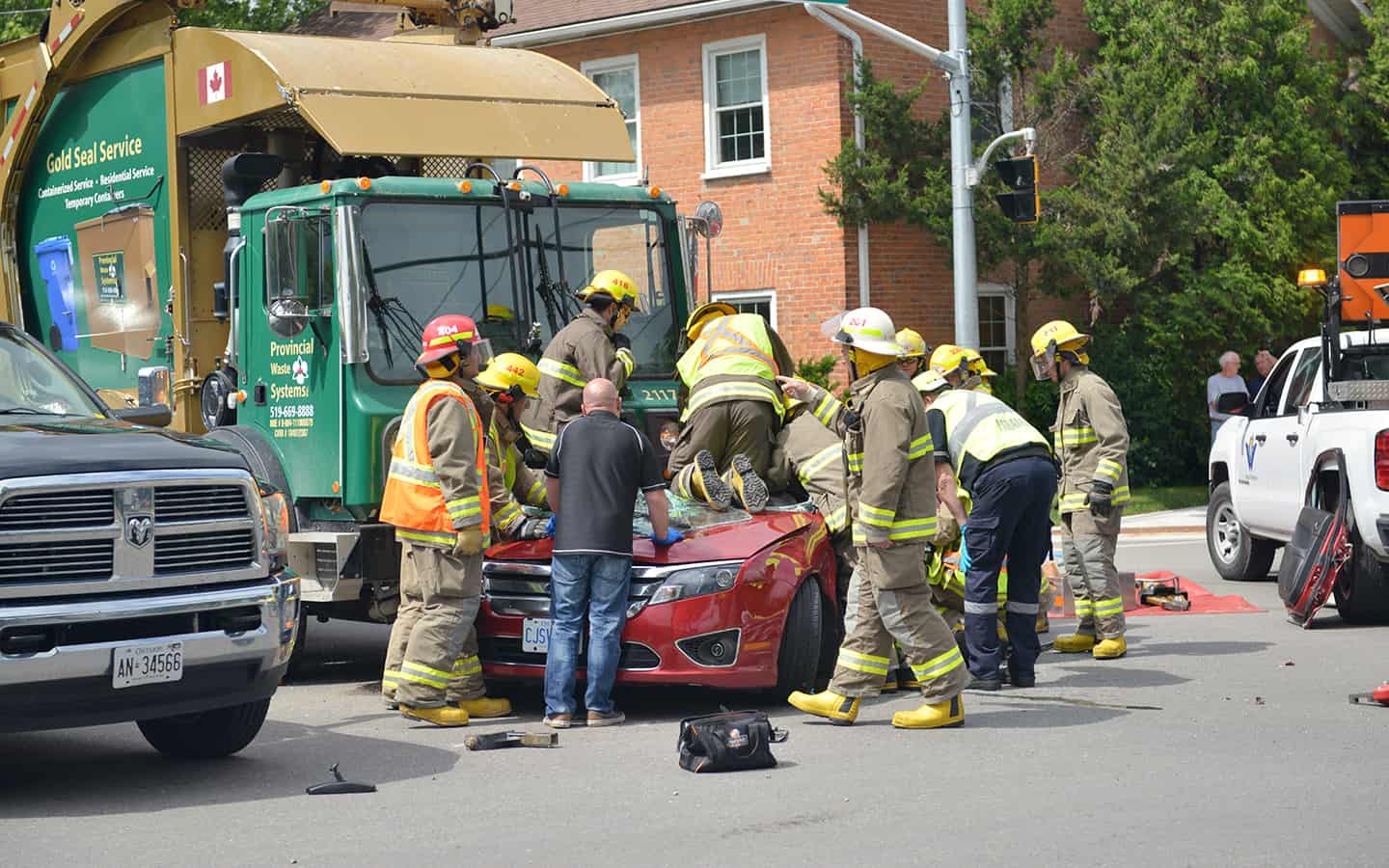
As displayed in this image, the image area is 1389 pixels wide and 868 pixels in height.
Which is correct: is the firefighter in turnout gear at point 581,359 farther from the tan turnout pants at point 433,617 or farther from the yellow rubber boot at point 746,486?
the tan turnout pants at point 433,617

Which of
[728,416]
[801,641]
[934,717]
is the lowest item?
[934,717]

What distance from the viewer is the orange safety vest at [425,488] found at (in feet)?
29.3

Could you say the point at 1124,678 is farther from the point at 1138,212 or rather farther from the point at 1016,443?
the point at 1138,212

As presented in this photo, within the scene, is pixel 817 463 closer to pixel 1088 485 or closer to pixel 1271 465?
pixel 1088 485

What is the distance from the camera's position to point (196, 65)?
1087 cm

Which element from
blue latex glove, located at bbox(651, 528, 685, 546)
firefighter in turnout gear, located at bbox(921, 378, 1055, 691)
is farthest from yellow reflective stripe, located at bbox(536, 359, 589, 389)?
firefighter in turnout gear, located at bbox(921, 378, 1055, 691)

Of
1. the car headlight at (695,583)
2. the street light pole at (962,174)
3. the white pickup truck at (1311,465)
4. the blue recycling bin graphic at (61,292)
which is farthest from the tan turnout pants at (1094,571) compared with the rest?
the street light pole at (962,174)

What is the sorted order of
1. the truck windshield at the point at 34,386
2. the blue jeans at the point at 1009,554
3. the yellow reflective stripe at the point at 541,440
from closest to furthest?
the truck windshield at the point at 34,386 → the blue jeans at the point at 1009,554 → the yellow reflective stripe at the point at 541,440

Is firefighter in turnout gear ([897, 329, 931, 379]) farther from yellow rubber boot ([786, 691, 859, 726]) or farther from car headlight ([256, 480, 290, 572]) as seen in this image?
car headlight ([256, 480, 290, 572])

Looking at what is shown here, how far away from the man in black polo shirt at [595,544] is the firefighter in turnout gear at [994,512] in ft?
5.60

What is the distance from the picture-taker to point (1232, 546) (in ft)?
51.6

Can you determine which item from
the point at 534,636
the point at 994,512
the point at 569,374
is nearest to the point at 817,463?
the point at 994,512

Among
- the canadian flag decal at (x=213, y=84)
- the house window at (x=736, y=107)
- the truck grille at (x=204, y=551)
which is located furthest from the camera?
the house window at (x=736, y=107)

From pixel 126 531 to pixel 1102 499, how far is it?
6.22m
